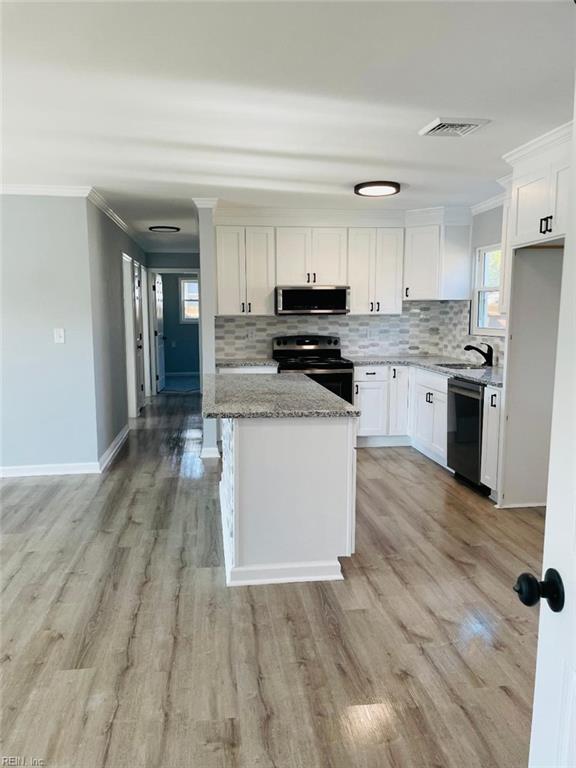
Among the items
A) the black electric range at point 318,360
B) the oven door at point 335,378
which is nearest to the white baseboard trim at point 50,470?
the black electric range at point 318,360

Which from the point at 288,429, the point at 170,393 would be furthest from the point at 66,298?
the point at 170,393

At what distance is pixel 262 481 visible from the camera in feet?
8.75

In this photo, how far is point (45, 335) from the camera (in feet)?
14.3

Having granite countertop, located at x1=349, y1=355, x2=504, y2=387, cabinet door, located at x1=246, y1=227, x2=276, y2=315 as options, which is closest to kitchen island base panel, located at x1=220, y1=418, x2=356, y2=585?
granite countertop, located at x1=349, y1=355, x2=504, y2=387

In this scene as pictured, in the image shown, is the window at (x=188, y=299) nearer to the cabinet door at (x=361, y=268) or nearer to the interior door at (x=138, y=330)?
the interior door at (x=138, y=330)

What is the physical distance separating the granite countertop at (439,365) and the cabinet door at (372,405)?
0.79 feet

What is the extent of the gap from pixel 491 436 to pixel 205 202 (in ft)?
10.1

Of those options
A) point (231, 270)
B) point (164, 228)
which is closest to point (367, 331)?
point (231, 270)

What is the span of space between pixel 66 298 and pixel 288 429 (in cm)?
265

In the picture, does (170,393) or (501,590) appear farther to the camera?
(170,393)

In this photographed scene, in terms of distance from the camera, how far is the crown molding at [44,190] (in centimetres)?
412

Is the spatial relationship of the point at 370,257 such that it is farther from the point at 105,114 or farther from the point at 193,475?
the point at 105,114

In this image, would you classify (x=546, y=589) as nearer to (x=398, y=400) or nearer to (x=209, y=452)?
(x=209, y=452)

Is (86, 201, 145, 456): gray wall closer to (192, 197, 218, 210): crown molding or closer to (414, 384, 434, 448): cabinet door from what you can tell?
(192, 197, 218, 210): crown molding
